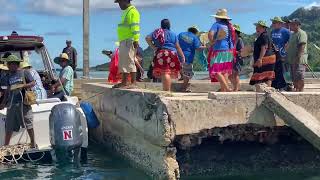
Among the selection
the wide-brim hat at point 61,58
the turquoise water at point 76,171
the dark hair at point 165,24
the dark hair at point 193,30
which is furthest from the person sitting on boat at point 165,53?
the wide-brim hat at point 61,58

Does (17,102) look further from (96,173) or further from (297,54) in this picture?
(297,54)

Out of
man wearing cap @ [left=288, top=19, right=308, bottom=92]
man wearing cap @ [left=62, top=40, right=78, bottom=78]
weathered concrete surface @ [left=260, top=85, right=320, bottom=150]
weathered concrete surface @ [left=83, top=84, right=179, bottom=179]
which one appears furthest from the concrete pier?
man wearing cap @ [left=62, top=40, right=78, bottom=78]

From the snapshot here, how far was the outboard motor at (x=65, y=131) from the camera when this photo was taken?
9086 mm

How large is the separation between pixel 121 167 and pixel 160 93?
7.25ft

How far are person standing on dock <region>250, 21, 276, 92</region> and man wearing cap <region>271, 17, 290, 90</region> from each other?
1.10m

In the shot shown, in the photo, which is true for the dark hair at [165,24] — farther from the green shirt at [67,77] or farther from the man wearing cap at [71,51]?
the man wearing cap at [71,51]

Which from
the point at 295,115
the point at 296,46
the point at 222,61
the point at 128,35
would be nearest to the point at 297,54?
the point at 296,46

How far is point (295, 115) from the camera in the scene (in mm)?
7750

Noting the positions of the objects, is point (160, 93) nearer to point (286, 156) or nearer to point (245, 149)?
point (245, 149)

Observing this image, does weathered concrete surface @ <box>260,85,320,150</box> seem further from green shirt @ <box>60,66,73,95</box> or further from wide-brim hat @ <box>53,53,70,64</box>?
wide-brim hat @ <box>53,53,70,64</box>

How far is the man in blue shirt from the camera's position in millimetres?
11414

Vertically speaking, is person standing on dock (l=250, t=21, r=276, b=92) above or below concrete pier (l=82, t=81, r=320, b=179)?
above

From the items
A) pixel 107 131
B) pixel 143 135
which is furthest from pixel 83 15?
pixel 143 135

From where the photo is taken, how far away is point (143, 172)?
877 cm
